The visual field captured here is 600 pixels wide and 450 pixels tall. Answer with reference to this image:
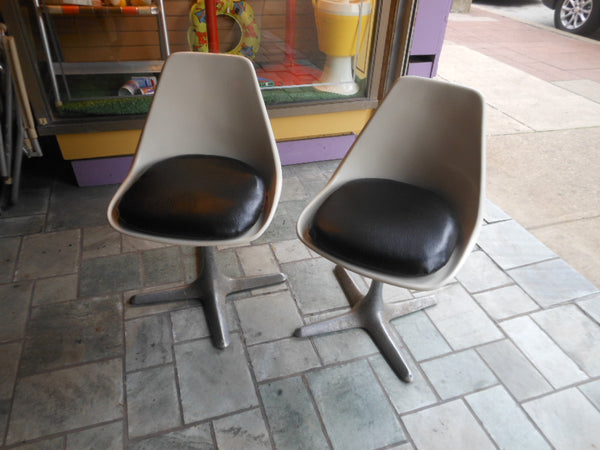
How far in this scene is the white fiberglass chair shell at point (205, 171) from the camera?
1.44 metres

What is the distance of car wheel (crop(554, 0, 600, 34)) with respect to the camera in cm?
623

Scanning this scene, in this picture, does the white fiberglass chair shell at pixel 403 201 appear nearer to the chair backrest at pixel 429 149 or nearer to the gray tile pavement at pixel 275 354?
the chair backrest at pixel 429 149

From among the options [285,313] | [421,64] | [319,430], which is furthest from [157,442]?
[421,64]

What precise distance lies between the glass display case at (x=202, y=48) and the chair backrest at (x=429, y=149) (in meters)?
1.13

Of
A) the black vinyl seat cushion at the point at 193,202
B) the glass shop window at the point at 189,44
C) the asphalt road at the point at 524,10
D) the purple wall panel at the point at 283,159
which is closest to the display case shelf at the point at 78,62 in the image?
the glass shop window at the point at 189,44

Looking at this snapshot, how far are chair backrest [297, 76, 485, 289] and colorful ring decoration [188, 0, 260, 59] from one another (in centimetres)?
148

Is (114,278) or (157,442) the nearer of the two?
(157,442)

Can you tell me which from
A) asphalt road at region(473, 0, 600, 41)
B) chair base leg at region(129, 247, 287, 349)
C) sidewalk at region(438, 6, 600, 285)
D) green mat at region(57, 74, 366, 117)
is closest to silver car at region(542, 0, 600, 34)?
sidewalk at region(438, 6, 600, 285)

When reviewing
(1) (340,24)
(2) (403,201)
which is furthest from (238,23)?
(2) (403,201)

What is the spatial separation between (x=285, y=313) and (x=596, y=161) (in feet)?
9.05

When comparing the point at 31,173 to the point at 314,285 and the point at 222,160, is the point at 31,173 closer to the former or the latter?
the point at 222,160

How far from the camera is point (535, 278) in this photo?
2.12 meters

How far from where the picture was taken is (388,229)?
54.6 inches

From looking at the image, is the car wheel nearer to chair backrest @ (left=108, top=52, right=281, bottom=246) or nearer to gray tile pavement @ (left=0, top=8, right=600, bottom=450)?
gray tile pavement @ (left=0, top=8, right=600, bottom=450)
